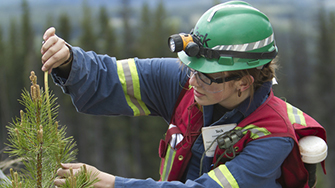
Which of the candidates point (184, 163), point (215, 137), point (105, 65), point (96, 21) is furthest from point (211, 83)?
point (96, 21)

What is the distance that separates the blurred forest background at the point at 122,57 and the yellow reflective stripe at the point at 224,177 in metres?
29.7

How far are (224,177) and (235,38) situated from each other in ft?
2.90

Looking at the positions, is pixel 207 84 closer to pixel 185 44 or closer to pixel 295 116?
pixel 185 44

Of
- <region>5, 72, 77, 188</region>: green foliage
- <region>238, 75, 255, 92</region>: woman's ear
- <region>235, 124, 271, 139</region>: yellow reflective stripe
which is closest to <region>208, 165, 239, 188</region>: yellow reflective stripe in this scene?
<region>235, 124, 271, 139</region>: yellow reflective stripe

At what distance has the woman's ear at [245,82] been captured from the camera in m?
2.42

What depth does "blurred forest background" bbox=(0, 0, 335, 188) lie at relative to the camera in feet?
112

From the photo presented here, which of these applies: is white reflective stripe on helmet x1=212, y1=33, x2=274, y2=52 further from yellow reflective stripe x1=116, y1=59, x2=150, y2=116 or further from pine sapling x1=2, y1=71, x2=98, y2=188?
pine sapling x1=2, y1=71, x2=98, y2=188

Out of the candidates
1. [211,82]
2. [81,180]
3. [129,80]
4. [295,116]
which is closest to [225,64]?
[211,82]

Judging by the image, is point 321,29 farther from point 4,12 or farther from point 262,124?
point 262,124

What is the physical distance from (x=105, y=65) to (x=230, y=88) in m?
1.00

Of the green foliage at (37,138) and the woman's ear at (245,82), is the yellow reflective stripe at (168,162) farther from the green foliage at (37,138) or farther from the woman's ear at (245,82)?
the green foliage at (37,138)

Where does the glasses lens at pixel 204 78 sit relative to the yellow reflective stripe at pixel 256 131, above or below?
above

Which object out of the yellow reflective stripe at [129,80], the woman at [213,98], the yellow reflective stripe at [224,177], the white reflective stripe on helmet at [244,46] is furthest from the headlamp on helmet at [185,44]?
the yellow reflective stripe at [224,177]

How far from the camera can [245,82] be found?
2.47 metres
